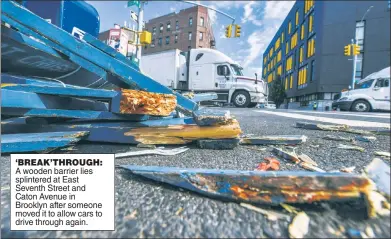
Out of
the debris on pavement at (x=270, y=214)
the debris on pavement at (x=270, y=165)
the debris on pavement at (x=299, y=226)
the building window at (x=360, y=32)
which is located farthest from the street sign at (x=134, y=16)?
the building window at (x=360, y=32)

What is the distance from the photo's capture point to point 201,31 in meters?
38.8

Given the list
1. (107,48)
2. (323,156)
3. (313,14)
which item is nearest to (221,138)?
(323,156)

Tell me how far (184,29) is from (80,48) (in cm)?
4144

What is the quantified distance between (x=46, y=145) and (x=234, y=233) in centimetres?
134

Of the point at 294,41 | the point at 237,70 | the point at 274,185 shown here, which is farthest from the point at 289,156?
the point at 294,41

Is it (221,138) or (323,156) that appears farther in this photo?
(221,138)

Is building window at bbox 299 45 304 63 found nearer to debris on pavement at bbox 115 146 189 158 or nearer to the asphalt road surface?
debris on pavement at bbox 115 146 189 158

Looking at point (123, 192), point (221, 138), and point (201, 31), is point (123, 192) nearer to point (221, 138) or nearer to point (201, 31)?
point (221, 138)

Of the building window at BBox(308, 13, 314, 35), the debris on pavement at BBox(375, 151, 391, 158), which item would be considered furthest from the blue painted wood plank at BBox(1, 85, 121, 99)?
the building window at BBox(308, 13, 314, 35)

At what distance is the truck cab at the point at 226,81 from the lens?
11.1m

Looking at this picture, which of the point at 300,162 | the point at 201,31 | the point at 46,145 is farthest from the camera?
the point at 201,31

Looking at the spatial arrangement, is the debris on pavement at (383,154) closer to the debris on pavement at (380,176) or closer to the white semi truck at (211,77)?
the debris on pavement at (380,176)

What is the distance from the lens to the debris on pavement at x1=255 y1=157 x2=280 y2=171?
43.8 inches

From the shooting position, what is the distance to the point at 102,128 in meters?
1.62
